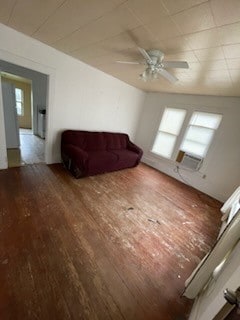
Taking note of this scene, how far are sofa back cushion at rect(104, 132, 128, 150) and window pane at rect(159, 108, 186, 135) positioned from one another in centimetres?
125

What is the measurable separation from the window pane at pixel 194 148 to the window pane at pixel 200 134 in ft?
0.28

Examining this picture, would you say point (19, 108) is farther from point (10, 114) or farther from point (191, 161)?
point (191, 161)

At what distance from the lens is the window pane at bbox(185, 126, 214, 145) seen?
3.90 m

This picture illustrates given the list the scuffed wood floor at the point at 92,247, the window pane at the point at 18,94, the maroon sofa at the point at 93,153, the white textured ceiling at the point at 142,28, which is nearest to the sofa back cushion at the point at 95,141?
the maroon sofa at the point at 93,153

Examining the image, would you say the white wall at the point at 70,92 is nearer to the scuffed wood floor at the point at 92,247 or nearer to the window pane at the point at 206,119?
the scuffed wood floor at the point at 92,247

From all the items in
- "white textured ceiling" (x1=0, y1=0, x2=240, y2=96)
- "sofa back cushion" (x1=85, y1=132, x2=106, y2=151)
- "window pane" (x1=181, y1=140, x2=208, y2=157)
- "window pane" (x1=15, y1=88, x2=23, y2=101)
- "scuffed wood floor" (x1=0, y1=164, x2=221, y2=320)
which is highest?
"white textured ceiling" (x1=0, y1=0, x2=240, y2=96)

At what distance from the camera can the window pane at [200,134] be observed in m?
3.90

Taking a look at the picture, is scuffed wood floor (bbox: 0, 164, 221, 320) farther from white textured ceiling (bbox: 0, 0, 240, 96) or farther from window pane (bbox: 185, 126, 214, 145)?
white textured ceiling (bbox: 0, 0, 240, 96)

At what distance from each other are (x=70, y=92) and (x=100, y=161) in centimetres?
170

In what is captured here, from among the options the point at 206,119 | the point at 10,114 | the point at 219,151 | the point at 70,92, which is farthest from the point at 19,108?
the point at 219,151

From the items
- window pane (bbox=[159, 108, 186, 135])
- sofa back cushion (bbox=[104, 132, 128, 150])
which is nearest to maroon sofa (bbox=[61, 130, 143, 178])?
sofa back cushion (bbox=[104, 132, 128, 150])

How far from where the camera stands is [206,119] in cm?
397

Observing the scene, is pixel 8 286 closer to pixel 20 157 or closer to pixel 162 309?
pixel 162 309

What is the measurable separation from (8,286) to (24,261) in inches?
8.6
